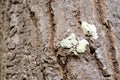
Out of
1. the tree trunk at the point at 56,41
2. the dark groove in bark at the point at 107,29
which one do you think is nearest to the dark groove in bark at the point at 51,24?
the tree trunk at the point at 56,41

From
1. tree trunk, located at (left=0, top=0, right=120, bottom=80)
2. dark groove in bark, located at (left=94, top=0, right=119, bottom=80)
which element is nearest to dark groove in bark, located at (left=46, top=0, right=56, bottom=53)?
tree trunk, located at (left=0, top=0, right=120, bottom=80)

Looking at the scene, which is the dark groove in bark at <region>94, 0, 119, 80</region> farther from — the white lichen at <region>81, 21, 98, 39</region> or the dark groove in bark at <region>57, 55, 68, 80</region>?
the dark groove in bark at <region>57, 55, 68, 80</region>

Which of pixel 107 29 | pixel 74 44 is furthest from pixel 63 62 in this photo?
pixel 107 29

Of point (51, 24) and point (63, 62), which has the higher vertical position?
point (51, 24)

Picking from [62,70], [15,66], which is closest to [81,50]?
[62,70]

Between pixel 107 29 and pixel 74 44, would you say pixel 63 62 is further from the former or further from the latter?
pixel 107 29

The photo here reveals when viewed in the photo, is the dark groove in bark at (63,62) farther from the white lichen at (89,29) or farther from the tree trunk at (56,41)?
the white lichen at (89,29)
